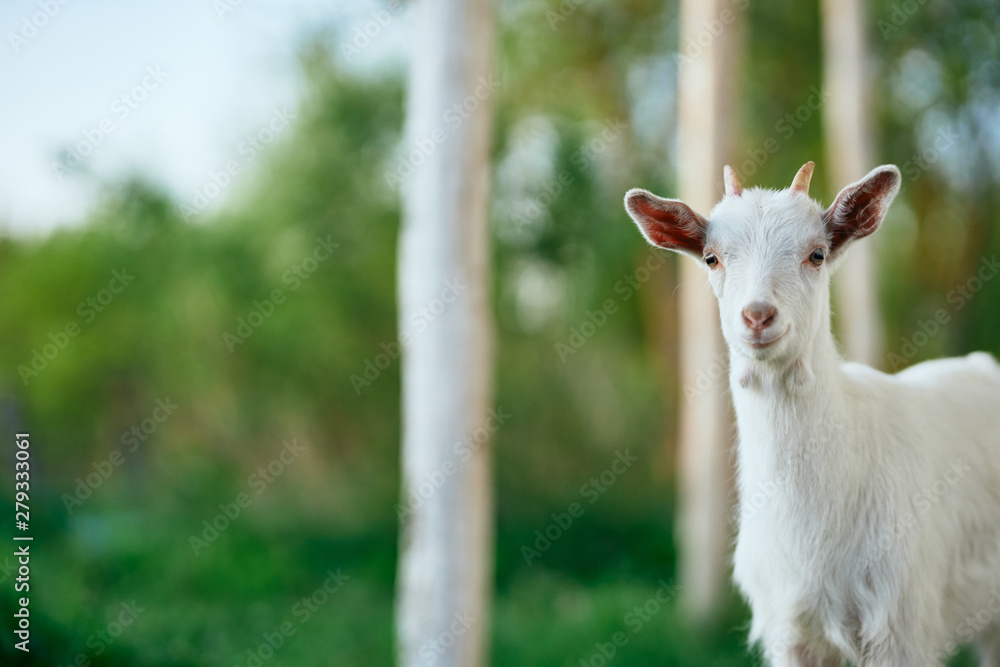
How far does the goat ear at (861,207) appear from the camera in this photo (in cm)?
250

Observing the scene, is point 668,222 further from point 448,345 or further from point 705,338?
point 705,338

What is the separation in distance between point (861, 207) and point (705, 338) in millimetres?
6068

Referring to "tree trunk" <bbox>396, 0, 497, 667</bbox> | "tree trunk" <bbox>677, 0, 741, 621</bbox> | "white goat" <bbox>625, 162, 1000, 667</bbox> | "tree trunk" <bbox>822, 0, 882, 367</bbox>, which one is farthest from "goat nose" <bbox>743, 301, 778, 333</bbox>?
"tree trunk" <bbox>822, 0, 882, 367</bbox>

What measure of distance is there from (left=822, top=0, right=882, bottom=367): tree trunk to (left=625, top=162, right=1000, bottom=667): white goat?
6.45 m

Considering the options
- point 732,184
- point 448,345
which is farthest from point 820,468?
point 448,345

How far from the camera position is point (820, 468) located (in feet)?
8.77

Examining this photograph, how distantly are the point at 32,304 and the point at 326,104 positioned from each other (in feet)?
14.8

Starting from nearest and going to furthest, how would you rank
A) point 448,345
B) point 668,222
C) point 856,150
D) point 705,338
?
1. point 668,222
2. point 448,345
3. point 705,338
4. point 856,150

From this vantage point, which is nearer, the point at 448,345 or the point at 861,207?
the point at 861,207

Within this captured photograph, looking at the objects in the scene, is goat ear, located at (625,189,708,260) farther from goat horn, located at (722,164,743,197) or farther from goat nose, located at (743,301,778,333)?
goat nose, located at (743,301,778,333)

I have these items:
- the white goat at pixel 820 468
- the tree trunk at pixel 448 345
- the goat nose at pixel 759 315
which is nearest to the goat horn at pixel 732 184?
the white goat at pixel 820 468

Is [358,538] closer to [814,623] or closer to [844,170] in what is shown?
[844,170]

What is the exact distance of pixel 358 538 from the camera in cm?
1105

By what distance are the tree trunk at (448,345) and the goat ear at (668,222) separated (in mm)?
3242
